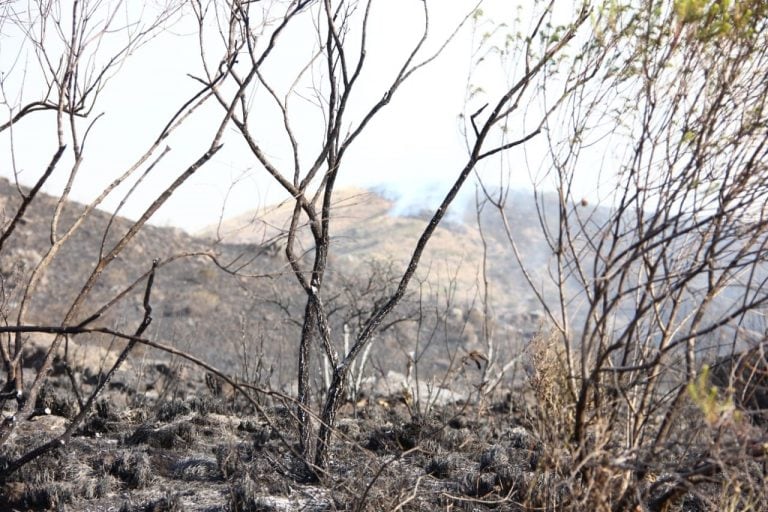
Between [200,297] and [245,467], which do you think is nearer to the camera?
[245,467]

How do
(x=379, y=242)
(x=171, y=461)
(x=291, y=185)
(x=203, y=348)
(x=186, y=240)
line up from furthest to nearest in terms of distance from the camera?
(x=379, y=242) < (x=186, y=240) < (x=203, y=348) < (x=171, y=461) < (x=291, y=185)

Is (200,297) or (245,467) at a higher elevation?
(200,297)

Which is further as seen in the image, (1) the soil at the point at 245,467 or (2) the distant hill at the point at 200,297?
(2) the distant hill at the point at 200,297

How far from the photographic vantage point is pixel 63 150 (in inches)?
143

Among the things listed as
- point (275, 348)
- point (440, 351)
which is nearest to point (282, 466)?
point (275, 348)

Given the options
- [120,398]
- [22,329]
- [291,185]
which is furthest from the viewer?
[120,398]

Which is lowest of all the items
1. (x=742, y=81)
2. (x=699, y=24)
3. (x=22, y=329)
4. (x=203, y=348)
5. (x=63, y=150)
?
(x=203, y=348)

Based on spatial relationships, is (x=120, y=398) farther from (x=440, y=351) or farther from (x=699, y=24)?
(x=440, y=351)

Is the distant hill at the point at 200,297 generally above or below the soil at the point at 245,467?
above

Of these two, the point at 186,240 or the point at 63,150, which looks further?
the point at 186,240

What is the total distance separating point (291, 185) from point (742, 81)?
2.70 m

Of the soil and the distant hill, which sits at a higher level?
the distant hill

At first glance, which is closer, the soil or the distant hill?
the soil

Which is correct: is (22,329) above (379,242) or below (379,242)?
below
